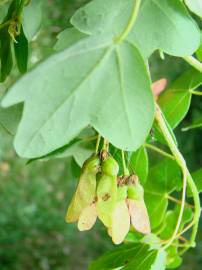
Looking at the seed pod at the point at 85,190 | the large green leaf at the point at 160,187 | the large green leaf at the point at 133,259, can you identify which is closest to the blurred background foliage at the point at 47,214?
the large green leaf at the point at 160,187

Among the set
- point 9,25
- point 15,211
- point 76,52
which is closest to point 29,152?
point 76,52

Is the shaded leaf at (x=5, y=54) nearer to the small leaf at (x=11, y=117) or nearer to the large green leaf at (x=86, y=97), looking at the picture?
the small leaf at (x=11, y=117)

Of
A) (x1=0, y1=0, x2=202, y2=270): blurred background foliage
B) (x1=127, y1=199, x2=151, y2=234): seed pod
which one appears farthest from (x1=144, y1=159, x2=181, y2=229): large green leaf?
(x1=0, y1=0, x2=202, y2=270): blurred background foliage

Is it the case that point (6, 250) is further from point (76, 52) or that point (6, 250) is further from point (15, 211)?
point (76, 52)

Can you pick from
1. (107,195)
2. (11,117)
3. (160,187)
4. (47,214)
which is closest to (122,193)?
(107,195)

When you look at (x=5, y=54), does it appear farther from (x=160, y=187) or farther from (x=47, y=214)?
(x=47, y=214)

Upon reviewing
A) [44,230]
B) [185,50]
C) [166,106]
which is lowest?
[44,230]
